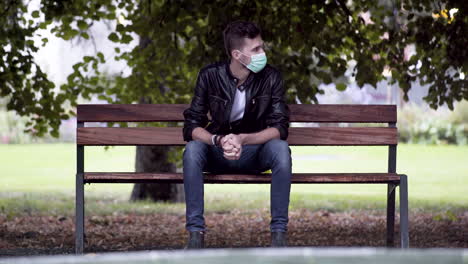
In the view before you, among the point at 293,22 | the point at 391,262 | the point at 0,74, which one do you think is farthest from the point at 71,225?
the point at 391,262

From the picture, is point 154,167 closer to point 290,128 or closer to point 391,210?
point 290,128

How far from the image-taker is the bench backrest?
5418mm

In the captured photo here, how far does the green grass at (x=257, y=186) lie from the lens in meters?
11.1

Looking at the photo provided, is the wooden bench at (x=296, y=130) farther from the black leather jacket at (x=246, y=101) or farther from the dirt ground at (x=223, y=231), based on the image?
the dirt ground at (x=223, y=231)

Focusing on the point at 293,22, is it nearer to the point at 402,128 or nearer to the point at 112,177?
the point at 112,177

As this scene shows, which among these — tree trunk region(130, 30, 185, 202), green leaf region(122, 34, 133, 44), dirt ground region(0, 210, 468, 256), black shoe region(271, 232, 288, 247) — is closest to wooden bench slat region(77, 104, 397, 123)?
dirt ground region(0, 210, 468, 256)

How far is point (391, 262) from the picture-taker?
1454 mm

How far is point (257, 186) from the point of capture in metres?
15.9

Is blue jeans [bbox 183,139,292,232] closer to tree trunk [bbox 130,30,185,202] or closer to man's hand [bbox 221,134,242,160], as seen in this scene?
man's hand [bbox 221,134,242,160]

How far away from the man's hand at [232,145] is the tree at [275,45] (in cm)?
251

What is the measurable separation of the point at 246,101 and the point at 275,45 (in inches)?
114

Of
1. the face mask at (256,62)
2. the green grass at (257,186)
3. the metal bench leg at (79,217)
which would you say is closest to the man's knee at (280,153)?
the face mask at (256,62)

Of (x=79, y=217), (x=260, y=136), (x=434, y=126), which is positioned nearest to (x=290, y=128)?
(x=260, y=136)

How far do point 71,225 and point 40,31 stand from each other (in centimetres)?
229
